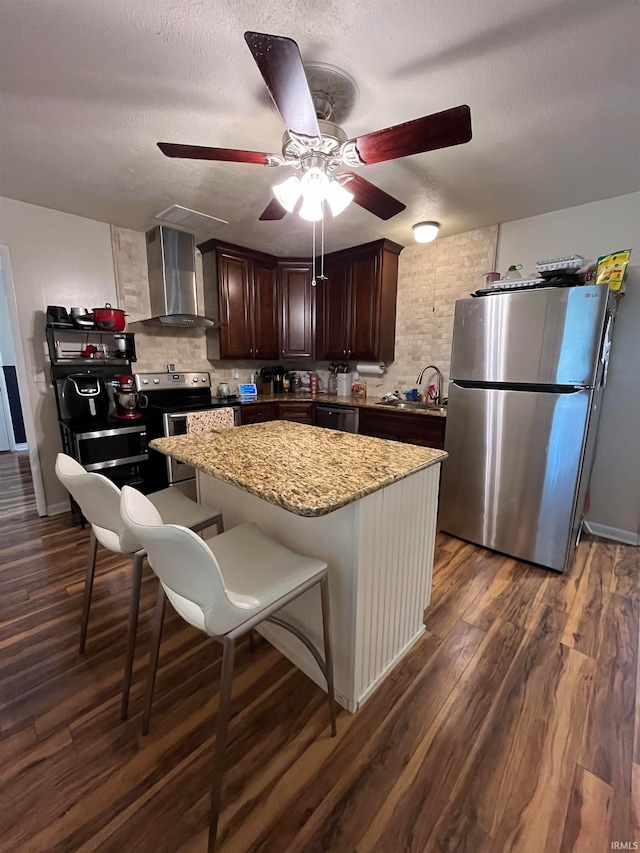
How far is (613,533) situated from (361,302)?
2949 mm

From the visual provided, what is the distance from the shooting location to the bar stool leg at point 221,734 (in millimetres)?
904

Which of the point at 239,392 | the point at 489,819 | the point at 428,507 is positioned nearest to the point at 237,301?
the point at 239,392

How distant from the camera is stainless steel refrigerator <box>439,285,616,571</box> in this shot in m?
1.98

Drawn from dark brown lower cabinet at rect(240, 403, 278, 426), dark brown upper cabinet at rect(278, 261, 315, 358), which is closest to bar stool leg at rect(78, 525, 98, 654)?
dark brown lower cabinet at rect(240, 403, 278, 426)

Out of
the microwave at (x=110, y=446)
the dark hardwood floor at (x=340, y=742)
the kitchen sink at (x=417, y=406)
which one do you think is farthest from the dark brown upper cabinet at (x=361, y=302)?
the dark hardwood floor at (x=340, y=742)

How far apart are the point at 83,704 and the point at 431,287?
3.81 metres

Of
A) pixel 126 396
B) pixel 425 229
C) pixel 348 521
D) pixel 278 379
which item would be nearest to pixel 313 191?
pixel 348 521

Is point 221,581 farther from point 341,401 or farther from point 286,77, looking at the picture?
point 341,401

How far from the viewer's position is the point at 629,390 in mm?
2461

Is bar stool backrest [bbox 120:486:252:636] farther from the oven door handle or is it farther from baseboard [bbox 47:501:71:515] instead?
baseboard [bbox 47:501:71:515]

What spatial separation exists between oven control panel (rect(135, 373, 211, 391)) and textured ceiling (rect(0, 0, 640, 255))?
152cm

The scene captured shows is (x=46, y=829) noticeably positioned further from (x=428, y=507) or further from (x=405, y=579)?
(x=428, y=507)

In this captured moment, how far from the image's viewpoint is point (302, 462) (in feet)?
4.34

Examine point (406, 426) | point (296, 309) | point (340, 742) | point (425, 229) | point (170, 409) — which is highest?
point (425, 229)
